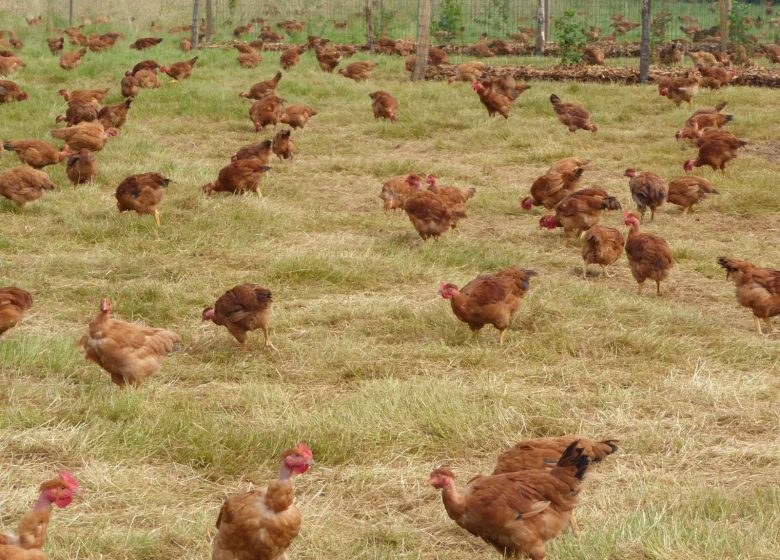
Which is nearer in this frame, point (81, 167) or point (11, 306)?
point (11, 306)

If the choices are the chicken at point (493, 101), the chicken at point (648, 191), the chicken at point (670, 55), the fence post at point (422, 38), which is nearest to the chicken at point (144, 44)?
the fence post at point (422, 38)

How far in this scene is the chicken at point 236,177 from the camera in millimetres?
10477

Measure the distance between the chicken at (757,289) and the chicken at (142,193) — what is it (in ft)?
16.6

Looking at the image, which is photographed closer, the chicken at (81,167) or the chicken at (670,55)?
the chicken at (81,167)

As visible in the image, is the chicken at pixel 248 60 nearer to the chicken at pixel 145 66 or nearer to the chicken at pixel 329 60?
the chicken at pixel 329 60

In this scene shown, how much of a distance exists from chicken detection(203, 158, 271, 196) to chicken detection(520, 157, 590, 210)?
2.86 meters

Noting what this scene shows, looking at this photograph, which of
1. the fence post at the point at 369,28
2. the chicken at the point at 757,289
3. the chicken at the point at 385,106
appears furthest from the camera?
the fence post at the point at 369,28

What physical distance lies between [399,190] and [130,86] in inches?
279

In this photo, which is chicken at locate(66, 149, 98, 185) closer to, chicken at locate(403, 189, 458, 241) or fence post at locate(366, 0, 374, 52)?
chicken at locate(403, 189, 458, 241)

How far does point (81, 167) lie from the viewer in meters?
10.7

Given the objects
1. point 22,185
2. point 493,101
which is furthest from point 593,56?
Answer: point 22,185

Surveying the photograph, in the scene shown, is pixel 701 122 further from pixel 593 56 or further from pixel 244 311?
pixel 244 311

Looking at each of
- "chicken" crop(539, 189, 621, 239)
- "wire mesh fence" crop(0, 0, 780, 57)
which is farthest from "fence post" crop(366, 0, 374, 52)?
"chicken" crop(539, 189, 621, 239)

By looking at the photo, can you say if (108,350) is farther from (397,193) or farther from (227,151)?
(227,151)
